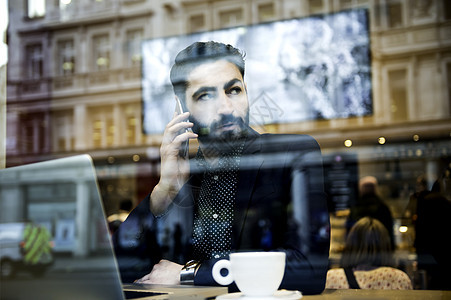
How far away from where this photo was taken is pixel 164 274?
98cm

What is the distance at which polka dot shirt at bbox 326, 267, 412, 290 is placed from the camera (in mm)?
2384

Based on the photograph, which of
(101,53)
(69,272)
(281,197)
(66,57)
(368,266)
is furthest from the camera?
(101,53)

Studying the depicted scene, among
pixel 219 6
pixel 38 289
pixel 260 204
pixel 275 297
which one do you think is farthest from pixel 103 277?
pixel 219 6

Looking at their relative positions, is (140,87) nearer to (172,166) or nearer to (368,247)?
(368,247)

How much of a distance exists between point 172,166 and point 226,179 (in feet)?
0.41

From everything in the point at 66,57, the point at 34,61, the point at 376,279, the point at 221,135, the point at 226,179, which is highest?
the point at 66,57

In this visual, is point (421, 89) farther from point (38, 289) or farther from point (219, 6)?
point (38, 289)

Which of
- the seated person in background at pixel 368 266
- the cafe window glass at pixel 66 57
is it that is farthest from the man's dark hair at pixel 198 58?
the cafe window glass at pixel 66 57

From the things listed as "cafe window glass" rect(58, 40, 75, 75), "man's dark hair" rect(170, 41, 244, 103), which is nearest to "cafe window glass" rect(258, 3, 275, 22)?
"cafe window glass" rect(58, 40, 75, 75)

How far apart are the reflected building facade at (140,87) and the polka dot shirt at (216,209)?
445cm

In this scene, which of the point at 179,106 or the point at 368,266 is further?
the point at 368,266

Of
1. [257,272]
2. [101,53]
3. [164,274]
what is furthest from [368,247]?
[101,53]

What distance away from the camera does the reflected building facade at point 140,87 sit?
6.09m

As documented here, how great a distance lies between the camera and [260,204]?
3.76 feet
